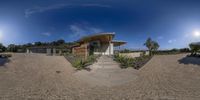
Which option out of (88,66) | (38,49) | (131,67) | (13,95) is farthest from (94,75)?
(38,49)

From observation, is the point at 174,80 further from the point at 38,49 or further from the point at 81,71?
the point at 38,49

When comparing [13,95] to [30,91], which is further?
[30,91]

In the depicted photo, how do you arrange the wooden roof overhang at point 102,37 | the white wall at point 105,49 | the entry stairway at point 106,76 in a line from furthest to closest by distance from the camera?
the white wall at point 105,49, the wooden roof overhang at point 102,37, the entry stairway at point 106,76

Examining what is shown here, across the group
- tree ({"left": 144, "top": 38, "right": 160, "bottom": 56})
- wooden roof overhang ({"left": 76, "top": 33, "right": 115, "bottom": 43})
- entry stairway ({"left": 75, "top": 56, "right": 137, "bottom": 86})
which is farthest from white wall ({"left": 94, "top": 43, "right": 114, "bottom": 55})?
tree ({"left": 144, "top": 38, "right": 160, "bottom": 56})

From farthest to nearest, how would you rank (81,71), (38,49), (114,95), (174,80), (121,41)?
1. (38,49)
2. (121,41)
3. (81,71)
4. (174,80)
5. (114,95)

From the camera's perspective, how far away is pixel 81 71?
1142 cm

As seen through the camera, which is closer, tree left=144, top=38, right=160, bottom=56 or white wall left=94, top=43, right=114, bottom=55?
white wall left=94, top=43, right=114, bottom=55

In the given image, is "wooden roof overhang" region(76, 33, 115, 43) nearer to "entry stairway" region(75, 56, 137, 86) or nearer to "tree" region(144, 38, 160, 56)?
"entry stairway" region(75, 56, 137, 86)

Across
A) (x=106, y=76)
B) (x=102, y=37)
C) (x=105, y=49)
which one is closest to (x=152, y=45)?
(x=105, y=49)

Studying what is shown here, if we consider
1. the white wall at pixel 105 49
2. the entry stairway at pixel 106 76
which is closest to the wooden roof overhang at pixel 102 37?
→ the white wall at pixel 105 49

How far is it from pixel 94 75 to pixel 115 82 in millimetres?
2169

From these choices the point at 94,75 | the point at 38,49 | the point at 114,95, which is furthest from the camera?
the point at 38,49

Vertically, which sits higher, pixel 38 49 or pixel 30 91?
pixel 38 49

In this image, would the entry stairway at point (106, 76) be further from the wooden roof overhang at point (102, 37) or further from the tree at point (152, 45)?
the tree at point (152, 45)
